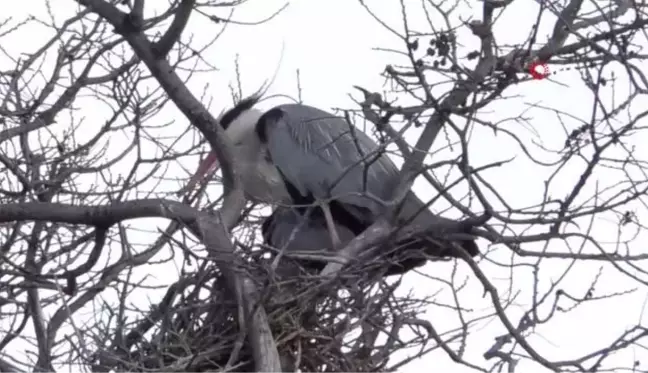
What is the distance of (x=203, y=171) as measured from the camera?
6.26m

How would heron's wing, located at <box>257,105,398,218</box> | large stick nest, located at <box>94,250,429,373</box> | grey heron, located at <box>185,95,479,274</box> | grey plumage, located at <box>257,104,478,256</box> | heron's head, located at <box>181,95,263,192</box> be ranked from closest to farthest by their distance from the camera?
large stick nest, located at <box>94,250,429,373</box> → grey heron, located at <box>185,95,479,274</box> → grey plumage, located at <box>257,104,478,256</box> → heron's wing, located at <box>257,105,398,218</box> → heron's head, located at <box>181,95,263,192</box>

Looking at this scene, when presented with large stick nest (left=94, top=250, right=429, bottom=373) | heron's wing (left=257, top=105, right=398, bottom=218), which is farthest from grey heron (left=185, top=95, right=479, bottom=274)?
large stick nest (left=94, top=250, right=429, bottom=373)

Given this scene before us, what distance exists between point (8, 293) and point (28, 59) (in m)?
1.21

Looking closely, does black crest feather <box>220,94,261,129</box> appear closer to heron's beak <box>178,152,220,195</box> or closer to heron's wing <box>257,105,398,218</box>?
heron's wing <box>257,105,398,218</box>

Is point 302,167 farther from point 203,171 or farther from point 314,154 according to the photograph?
point 203,171

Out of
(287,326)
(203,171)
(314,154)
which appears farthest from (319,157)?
(287,326)

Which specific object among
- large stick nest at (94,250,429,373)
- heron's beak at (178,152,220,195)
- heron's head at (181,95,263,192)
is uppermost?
heron's head at (181,95,263,192)

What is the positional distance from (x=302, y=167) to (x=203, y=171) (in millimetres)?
449

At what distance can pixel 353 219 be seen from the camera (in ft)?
19.8

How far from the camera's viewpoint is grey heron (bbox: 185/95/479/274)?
19.5 feet

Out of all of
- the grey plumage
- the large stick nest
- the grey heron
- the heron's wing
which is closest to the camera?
the large stick nest

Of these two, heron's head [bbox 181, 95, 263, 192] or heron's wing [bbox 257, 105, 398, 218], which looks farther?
heron's head [bbox 181, 95, 263, 192]

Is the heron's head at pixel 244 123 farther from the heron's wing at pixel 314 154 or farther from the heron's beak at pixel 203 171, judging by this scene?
the heron's beak at pixel 203 171

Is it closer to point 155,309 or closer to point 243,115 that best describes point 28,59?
point 243,115
